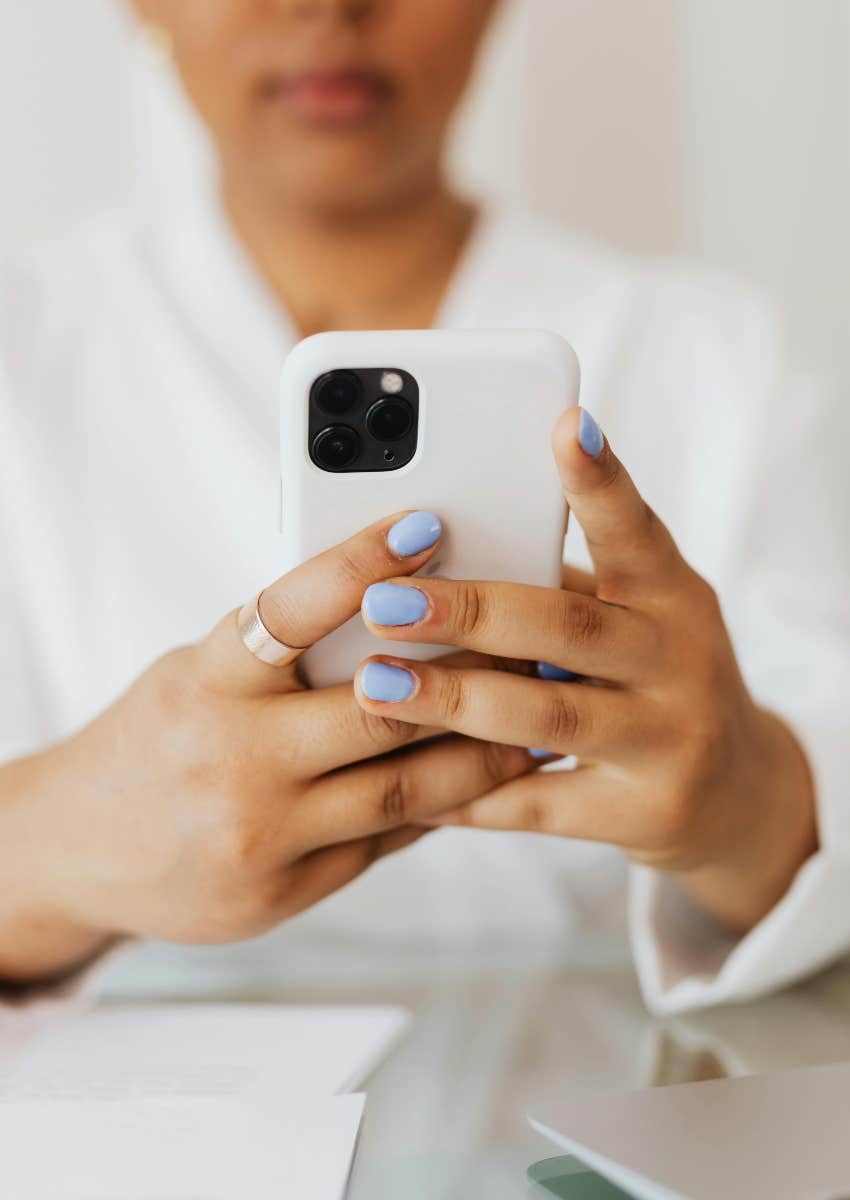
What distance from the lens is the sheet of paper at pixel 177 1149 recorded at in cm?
36

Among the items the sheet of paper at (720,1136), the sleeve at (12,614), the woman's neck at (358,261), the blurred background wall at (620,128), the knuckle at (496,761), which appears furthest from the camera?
the blurred background wall at (620,128)

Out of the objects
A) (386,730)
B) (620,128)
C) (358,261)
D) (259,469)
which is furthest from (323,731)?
(620,128)

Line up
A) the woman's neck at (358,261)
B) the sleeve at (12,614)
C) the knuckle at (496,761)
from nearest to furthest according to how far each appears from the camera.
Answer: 1. the knuckle at (496,761)
2. the sleeve at (12,614)
3. the woman's neck at (358,261)

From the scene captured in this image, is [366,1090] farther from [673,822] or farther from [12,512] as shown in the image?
[12,512]

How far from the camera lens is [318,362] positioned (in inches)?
14.7

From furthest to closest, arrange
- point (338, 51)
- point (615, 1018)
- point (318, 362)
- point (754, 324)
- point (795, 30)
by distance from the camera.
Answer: point (795, 30)
point (754, 324)
point (338, 51)
point (615, 1018)
point (318, 362)

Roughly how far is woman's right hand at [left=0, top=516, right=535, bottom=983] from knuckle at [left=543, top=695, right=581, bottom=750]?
5 centimetres

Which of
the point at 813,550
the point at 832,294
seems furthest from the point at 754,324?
the point at 832,294

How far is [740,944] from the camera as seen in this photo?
0.55 m

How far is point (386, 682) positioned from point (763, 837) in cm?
22

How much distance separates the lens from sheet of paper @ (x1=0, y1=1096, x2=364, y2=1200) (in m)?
0.36

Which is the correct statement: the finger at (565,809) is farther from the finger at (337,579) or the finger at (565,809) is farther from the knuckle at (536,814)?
the finger at (337,579)

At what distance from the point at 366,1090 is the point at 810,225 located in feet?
3.02

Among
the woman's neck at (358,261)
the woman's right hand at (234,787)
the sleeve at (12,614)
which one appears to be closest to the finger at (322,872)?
the woman's right hand at (234,787)
